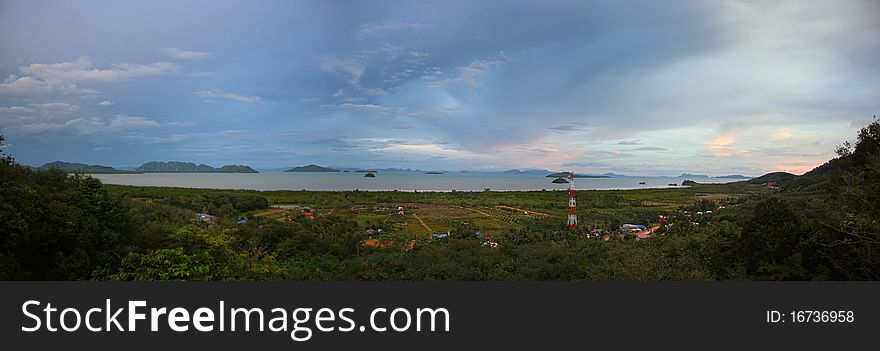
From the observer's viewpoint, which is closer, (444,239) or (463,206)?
(444,239)

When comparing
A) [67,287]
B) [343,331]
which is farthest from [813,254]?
[67,287]

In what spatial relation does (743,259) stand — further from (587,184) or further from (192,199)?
(192,199)

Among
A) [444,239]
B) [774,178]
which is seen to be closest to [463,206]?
[444,239]

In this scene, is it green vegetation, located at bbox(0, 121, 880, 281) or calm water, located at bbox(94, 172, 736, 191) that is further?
calm water, located at bbox(94, 172, 736, 191)

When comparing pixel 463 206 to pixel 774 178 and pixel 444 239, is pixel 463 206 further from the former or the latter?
pixel 774 178

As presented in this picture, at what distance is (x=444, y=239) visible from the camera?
12.2 meters

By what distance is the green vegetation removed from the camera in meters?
6.21

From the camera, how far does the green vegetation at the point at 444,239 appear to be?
6.21 meters

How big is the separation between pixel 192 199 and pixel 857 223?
19.3 meters

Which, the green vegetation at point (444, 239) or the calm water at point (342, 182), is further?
the calm water at point (342, 182)

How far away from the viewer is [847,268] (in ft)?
21.1

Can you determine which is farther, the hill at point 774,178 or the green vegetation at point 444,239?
the hill at point 774,178

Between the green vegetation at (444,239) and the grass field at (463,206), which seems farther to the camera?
the grass field at (463,206)

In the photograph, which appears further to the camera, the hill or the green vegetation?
the hill
